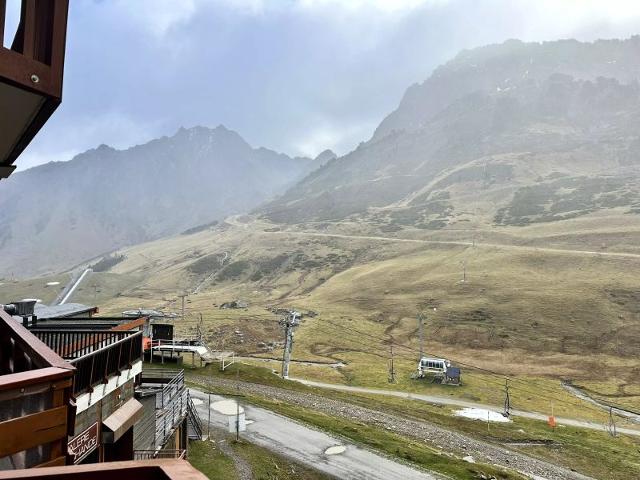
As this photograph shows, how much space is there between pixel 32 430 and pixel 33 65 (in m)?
4.72

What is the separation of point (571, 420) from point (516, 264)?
94883 millimetres

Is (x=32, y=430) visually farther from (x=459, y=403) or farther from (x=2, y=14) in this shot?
(x=459, y=403)

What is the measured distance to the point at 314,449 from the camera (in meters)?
37.1

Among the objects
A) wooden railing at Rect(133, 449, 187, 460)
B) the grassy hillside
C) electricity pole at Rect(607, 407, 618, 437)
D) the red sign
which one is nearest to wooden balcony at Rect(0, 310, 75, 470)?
the red sign

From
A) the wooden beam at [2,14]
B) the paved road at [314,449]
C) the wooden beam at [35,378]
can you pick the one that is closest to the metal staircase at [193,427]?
the paved road at [314,449]

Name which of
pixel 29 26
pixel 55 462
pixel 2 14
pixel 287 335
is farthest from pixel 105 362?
pixel 287 335

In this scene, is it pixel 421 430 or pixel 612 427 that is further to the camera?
pixel 612 427

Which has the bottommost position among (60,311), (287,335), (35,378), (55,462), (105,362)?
(287,335)

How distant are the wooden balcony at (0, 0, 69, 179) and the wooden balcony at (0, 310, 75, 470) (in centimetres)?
348

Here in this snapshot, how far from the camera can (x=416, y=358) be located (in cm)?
9944

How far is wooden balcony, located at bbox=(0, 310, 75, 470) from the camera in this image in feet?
16.7

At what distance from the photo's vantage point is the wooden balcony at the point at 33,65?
5973 mm

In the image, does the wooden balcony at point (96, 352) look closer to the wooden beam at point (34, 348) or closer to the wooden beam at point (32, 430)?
the wooden beam at point (34, 348)

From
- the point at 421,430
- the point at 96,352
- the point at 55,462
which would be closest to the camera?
the point at 55,462
